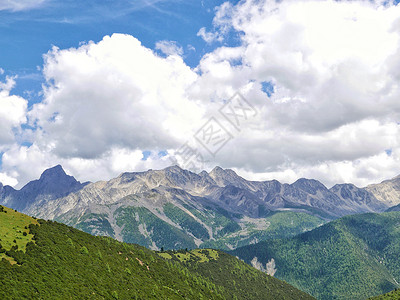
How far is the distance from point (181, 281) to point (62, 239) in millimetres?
72170

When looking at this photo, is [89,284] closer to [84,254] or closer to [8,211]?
[84,254]

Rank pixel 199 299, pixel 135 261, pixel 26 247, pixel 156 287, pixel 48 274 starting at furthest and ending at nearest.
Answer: pixel 199 299, pixel 135 261, pixel 156 287, pixel 26 247, pixel 48 274

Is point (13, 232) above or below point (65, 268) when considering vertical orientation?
below

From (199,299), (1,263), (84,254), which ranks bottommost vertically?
(1,263)

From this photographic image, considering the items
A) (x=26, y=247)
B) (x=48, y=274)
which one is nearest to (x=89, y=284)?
(x=48, y=274)

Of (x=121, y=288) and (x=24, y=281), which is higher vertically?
(x=121, y=288)

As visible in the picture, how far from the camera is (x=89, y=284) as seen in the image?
83.2 meters

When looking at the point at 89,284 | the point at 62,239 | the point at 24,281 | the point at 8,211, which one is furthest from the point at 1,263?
the point at 8,211

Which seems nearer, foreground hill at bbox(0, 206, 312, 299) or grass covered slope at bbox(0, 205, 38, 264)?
foreground hill at bbox(0, 206, 312, 299)

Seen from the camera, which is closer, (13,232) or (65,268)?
(65,268)

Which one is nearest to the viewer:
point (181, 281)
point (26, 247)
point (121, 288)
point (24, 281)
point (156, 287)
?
point (24, 281)

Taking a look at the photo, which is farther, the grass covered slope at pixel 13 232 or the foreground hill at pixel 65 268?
the grass covered slope at pixel 13 232

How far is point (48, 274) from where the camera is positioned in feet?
247

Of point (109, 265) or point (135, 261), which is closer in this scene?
point (109, 265)
